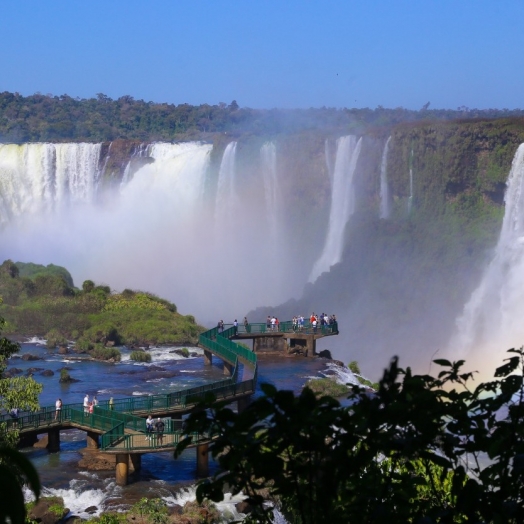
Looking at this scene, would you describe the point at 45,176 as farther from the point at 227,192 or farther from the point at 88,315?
the point at 88,315

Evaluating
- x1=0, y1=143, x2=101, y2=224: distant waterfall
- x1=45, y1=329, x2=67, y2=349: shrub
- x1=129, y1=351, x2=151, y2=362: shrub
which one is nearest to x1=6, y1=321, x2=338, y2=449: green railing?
x1=129, y1=351, x2=151, y2=362: shrub

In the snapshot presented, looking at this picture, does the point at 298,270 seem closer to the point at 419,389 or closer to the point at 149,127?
the point at 419,389

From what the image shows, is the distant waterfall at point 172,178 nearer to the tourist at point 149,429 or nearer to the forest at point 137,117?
the forest at point 137,117

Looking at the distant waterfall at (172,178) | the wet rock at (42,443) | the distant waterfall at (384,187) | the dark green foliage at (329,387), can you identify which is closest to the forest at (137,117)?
the distant waterfall at (172,178)

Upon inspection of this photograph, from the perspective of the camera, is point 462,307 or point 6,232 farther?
point 6,232

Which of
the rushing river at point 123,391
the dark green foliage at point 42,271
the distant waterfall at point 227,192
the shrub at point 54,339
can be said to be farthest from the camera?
the distant waterfall at point 227,192

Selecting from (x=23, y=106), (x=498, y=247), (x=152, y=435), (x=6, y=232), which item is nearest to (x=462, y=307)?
(x=498, y=247)
